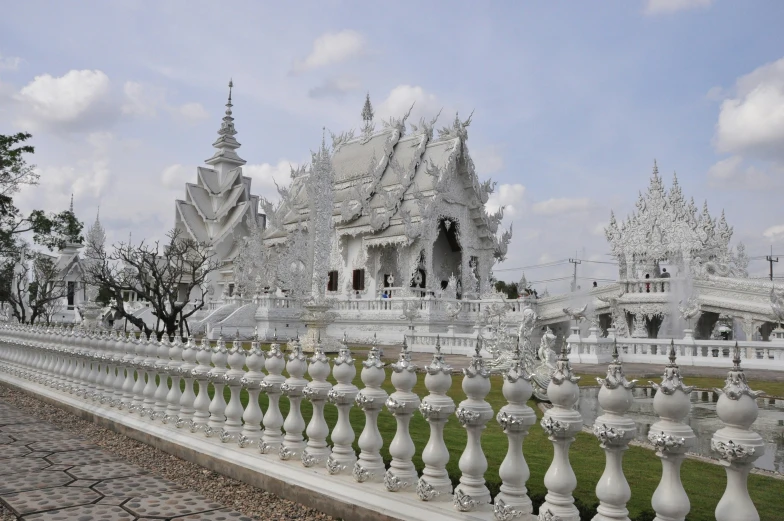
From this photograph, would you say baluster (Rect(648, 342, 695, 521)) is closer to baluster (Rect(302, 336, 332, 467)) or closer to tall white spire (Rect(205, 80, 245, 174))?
baluster (Rect(302, 336, 332, 467))

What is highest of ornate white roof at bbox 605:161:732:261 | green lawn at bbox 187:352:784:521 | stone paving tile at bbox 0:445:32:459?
ornate white roof at bbox 605:161:732:261

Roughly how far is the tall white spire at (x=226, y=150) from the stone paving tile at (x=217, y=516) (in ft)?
144

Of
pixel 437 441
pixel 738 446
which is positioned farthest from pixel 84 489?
pixel 738 446

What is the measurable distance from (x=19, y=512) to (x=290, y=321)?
22.4m

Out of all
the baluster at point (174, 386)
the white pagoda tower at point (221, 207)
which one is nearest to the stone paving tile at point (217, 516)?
the baluster at point (174, 386)

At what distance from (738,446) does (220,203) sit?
44495 mm

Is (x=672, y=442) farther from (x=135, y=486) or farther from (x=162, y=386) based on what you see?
(x=162, y=386)

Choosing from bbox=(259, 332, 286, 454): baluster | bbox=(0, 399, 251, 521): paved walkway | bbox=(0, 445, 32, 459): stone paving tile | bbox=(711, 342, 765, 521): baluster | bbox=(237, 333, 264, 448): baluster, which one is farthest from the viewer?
bbox=(0, 445, 32, 459): stone paving tile

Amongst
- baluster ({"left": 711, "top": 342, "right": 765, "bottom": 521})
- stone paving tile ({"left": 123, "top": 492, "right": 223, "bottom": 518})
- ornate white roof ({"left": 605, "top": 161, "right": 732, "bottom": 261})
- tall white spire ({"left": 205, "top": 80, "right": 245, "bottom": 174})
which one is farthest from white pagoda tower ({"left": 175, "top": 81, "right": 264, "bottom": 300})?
baluster ({"left": 711, "top": 342, "right": 765, "bottom": 521})

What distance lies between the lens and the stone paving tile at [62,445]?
6.01 m

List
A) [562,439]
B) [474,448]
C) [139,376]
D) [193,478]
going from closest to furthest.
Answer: [562,439], [474,448], [193,478], [139,376]

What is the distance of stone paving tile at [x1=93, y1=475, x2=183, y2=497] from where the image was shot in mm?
4562

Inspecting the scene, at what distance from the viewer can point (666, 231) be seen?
23.7 meters

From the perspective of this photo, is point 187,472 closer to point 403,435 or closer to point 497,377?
point 403,435
